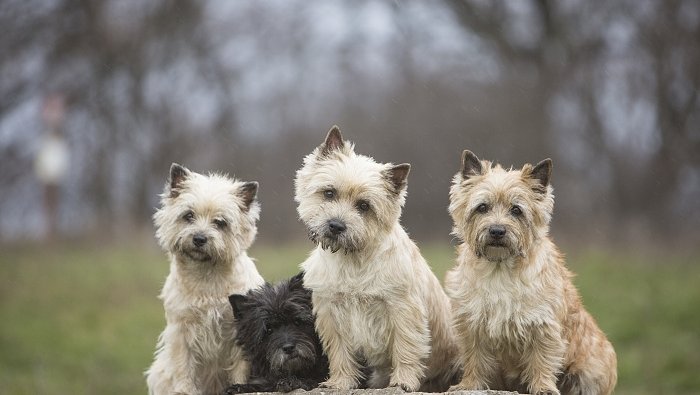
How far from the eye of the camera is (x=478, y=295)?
5.57m

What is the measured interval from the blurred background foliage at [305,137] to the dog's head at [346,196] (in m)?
5.33

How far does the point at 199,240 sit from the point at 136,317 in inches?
273

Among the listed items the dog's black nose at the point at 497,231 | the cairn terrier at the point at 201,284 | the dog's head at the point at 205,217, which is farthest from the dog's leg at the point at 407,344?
the dog's head at the point at 205,217

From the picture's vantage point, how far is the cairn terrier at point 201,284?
19.7 feet

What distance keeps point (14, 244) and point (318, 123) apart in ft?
21.5

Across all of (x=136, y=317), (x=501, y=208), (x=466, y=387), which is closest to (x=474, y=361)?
(x=466, y=387)

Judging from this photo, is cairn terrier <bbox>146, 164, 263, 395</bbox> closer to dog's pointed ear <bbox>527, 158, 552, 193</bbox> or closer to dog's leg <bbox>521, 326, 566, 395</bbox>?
dog's leg <bbox>521, 326, 566, 395</bbox>

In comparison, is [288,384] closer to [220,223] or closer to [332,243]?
[332,243]

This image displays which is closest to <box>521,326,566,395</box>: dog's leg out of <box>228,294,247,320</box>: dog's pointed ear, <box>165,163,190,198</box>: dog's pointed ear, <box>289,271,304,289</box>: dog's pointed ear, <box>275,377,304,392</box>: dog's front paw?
<box>275,377,304,392</box>: dog's front paw

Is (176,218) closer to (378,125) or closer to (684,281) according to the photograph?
(684,281)

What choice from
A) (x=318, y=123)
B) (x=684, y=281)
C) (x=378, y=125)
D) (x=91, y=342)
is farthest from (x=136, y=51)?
(x=684, y=281)

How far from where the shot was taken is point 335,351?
18.5 feet

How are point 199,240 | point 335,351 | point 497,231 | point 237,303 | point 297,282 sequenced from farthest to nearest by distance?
point 297,282, point 199,240, point 237,303, point 335,351, point 497,231

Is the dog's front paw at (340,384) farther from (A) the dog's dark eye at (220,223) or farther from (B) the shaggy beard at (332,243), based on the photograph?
(A) the dog's dark eye at (220,223)
